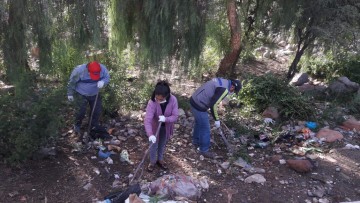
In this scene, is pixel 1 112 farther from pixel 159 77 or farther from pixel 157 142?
pixel 159 77

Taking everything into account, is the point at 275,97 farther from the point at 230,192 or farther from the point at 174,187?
the point at 174,187

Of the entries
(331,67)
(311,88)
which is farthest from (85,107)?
(331,67)

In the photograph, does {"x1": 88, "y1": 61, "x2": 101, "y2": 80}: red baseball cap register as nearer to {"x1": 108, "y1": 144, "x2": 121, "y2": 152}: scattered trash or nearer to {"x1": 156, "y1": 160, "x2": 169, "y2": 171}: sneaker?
{"x1": 108, "y1": 144, "x2": 121, "y2": 152}: scattered trash

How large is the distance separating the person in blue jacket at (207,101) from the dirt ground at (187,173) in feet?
0.79

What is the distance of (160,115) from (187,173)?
930 mm

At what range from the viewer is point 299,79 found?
28.7 feet

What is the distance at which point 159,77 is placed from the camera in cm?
652

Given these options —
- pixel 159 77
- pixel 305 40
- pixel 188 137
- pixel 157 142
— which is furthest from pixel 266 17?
pixel 157 142

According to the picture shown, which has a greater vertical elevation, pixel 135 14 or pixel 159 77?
pixel 135 14

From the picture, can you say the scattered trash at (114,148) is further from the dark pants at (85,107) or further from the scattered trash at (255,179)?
the scattered trash at (255,179)

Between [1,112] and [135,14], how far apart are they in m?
2.52

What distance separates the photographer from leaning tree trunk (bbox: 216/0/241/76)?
22.0 feet

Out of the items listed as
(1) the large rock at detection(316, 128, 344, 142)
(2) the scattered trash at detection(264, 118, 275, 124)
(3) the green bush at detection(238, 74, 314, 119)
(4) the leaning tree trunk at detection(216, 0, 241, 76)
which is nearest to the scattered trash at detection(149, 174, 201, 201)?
Result: (2) the scattered trash at detection(264, 118, 275, 124)

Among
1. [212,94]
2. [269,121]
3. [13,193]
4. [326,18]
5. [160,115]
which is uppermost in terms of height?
[326,18]
